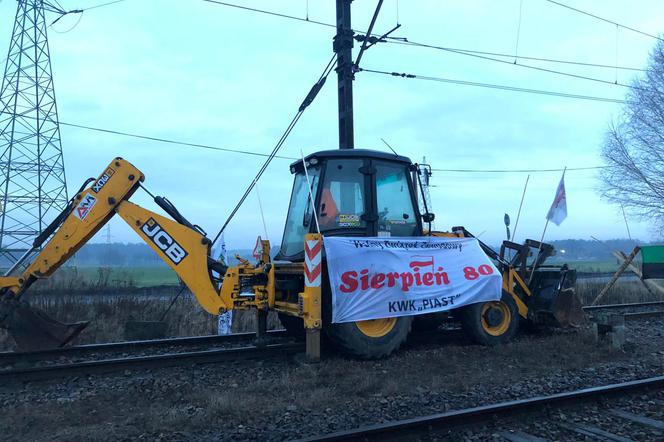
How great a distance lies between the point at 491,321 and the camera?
843 centimetres

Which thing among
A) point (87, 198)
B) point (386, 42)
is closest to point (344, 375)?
point (87, 198)

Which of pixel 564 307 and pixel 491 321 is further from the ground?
pixel 564 307

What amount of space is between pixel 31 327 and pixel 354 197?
16.3ft

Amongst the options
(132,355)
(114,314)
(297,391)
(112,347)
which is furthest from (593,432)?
(114,314)

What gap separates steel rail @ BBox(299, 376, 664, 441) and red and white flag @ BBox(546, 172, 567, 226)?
4.89 m

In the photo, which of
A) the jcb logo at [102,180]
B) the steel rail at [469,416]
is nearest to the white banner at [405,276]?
the steel rail at [469,416]

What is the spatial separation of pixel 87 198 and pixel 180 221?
1266 mm

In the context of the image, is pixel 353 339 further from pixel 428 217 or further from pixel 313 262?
pixel 428 217

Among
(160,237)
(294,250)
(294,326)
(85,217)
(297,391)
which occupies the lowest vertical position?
(297,391)

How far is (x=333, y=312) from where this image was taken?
7.03m

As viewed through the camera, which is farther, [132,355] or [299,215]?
[299,215]

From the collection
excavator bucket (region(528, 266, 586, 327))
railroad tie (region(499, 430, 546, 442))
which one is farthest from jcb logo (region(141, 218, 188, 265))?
excavator bucket (region(528, 266, 586, 327))

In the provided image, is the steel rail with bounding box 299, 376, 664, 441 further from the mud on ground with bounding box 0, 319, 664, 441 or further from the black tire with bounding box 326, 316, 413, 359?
the black tire with bounding box 326, 316, 413, 359

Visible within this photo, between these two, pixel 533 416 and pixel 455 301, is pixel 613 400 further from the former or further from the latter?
pixel 455 301
